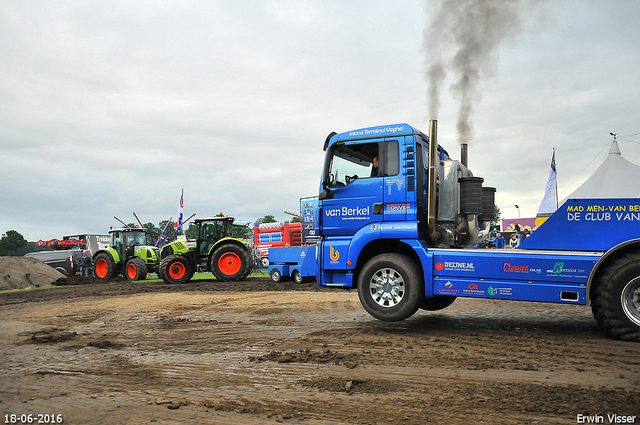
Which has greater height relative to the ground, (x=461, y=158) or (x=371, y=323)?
(x=461, y=158)

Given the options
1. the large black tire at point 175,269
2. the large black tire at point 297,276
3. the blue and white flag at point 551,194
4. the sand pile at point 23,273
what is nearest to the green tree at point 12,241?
the sand pile at point 23,273

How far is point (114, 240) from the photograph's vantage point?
21.3 metres

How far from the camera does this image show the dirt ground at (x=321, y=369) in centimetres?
367

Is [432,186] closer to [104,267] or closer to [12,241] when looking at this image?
[104,267]

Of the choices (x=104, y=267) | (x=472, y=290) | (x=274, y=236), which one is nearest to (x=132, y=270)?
(x=104, y=267)

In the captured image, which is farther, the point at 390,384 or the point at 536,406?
the point at 390,384

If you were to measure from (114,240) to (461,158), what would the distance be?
707 inches

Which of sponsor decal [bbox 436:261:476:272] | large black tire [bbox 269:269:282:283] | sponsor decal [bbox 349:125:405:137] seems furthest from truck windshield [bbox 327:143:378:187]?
large black tire [bbox 269:269:282:283]

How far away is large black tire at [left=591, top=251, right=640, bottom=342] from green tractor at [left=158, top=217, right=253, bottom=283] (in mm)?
13587

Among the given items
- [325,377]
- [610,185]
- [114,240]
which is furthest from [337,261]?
[114,240]

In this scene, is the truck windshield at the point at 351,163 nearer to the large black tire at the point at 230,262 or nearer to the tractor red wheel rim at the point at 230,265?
the large black tire at the point at 230,262

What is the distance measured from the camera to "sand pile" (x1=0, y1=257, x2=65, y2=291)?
756 inches

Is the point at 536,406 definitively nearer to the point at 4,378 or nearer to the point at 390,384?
the point at 390,384

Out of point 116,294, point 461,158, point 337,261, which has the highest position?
point 461,158
